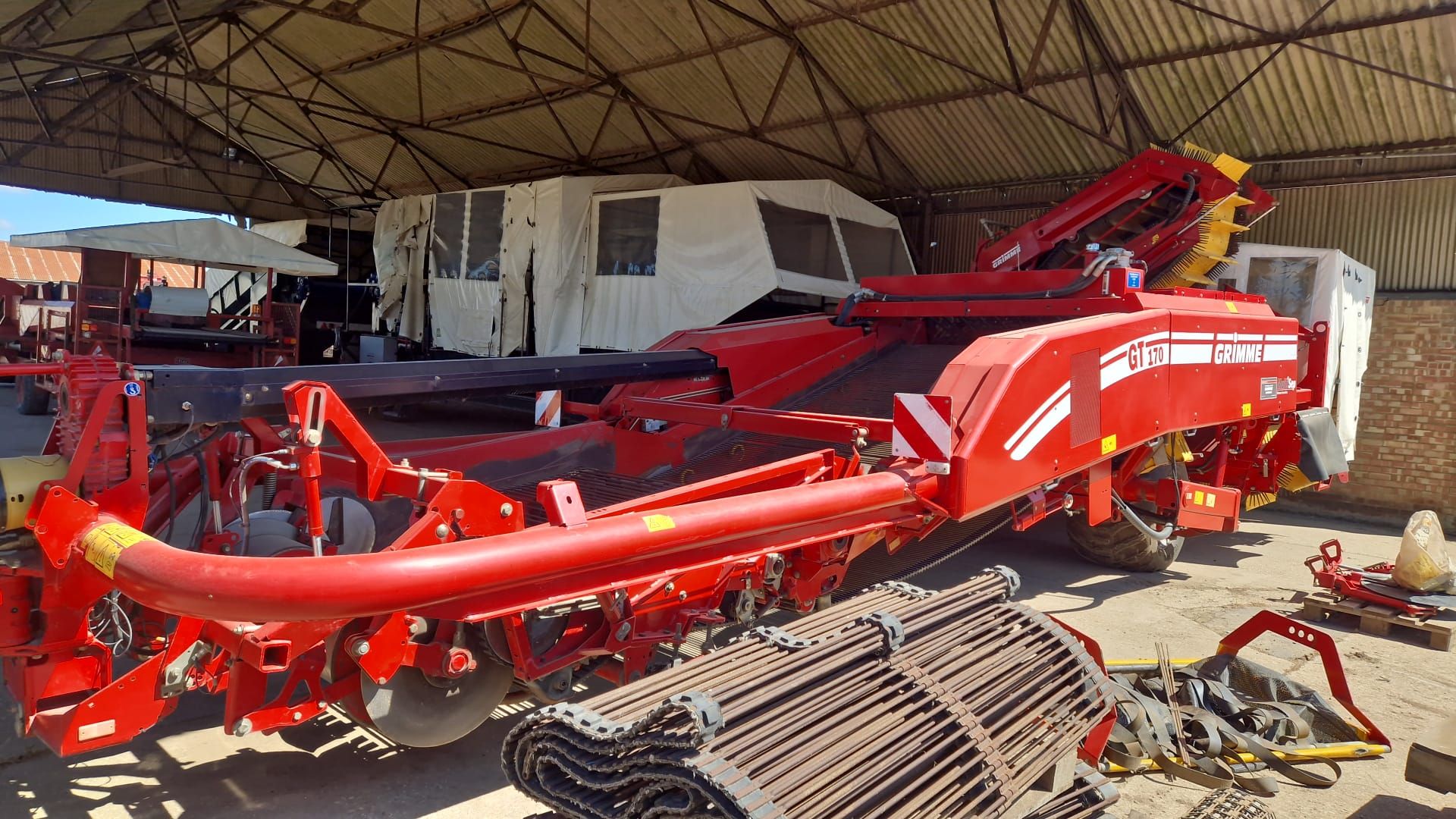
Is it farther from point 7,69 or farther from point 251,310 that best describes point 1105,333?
point 7,69

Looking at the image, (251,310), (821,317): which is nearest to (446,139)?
(251,310)

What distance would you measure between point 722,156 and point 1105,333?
A: 9.84 m

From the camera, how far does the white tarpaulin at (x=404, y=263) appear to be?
1323 centimetres

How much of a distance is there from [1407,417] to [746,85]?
7.75 m

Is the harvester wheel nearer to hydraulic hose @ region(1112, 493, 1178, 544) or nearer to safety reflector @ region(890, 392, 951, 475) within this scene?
hydraulic hose @ region(1112, 493, 1178, 544)

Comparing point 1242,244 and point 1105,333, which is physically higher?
point 1242,244

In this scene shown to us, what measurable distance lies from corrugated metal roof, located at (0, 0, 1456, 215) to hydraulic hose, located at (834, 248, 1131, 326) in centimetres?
404

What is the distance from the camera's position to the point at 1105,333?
12.9ft

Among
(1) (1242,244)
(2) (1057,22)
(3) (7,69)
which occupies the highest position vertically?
(3) (7,69)

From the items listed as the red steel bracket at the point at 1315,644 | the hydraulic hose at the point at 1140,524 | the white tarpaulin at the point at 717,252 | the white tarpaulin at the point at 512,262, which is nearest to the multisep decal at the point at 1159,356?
the hydraulic hose at the point at 1140,524

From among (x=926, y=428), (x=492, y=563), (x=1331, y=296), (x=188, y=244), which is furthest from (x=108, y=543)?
(x=188, y=244)

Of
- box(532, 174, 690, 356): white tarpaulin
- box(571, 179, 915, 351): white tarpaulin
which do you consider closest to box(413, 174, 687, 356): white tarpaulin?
box(532, 174, 690, 356): white tarpaulin

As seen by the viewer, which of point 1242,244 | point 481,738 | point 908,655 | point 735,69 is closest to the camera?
point 908,655

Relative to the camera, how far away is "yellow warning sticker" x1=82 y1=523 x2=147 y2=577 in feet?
7.17
